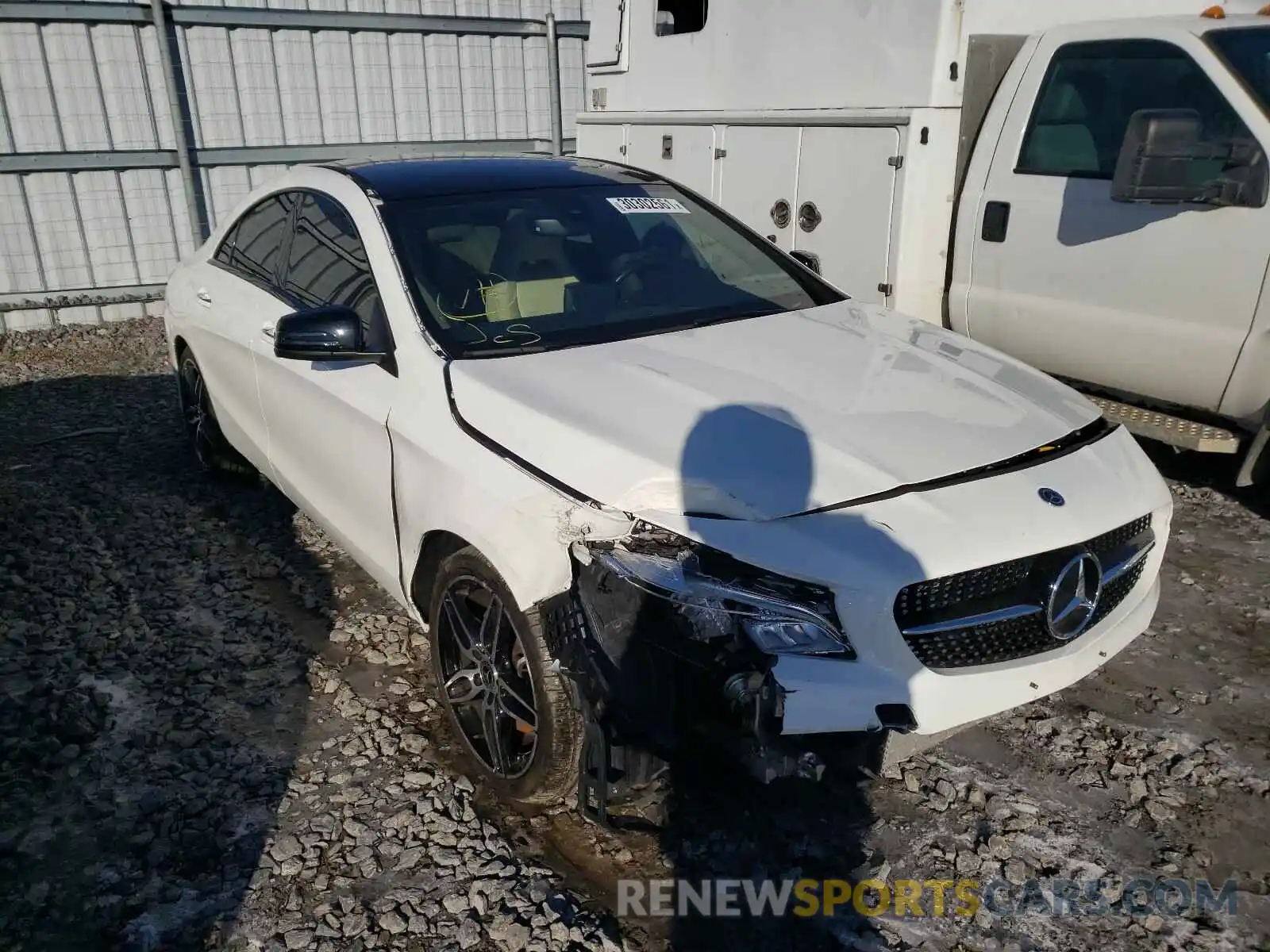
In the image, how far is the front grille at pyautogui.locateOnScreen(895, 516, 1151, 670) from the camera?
233cm

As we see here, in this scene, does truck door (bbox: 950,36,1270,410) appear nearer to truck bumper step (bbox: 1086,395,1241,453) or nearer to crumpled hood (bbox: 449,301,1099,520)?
truck bumper step (bbox: 1086,395,1241,453)

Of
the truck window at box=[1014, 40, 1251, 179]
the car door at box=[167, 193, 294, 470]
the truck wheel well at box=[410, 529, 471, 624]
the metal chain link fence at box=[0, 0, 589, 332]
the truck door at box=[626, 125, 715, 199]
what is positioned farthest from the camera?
the metal chain link fence at box=[0, 0, 589, 332]

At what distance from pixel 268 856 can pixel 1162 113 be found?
4.20 m

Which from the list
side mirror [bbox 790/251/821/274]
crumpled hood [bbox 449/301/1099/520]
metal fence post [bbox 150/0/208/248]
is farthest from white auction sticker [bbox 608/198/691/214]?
metal fence post [bbox 150/0/208/248]

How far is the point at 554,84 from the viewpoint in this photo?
1086 cm

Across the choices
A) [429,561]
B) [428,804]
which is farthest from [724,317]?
[428,804]

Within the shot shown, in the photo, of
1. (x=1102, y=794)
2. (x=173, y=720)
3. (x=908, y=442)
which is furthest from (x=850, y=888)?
(x=173, y=720)

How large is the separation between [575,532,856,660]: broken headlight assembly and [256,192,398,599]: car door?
1.22m

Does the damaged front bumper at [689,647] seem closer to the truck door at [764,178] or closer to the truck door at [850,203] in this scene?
the truck door at [850,203]

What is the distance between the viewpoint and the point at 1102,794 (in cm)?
292

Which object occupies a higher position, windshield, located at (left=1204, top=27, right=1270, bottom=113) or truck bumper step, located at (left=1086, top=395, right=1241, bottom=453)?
windshield, located at (left=1204, top=27, right=1270, bottom=113)

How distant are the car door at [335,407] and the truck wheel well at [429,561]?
0.13 m

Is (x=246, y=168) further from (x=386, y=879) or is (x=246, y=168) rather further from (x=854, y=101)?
(x=386, y=879)

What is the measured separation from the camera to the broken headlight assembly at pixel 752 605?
7.37 feet
